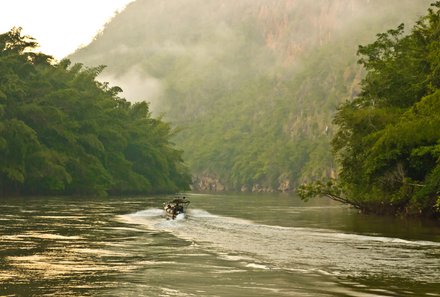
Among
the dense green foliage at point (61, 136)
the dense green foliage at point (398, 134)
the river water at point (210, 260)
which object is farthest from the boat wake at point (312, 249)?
the dense green foliage at point (61, 136)

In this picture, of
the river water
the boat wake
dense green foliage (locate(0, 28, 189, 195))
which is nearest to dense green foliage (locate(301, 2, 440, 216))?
the river water

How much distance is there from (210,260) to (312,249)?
24.7 ft

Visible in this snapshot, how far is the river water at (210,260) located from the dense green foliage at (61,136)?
45883mm

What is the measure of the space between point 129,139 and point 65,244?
372 feet

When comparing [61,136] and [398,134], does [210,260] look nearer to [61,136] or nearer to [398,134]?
[398,134]

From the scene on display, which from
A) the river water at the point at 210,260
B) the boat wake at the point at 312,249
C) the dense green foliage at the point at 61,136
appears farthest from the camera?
the dense green foliage at the point at 61,136

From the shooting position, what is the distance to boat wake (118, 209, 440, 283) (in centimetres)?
2708

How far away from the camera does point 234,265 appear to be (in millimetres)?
26953

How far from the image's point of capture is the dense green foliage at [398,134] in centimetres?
5394

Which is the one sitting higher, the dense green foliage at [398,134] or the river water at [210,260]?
Answer: the dense green foliage at [398,134]

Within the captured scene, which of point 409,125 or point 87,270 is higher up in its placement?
point 409,125

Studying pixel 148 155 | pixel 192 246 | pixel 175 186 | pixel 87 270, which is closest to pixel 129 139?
pixel 148 155

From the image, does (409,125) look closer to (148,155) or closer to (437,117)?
(437,117)

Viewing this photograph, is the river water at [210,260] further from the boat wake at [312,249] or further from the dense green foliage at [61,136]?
the dense green foliage at [61,136]
